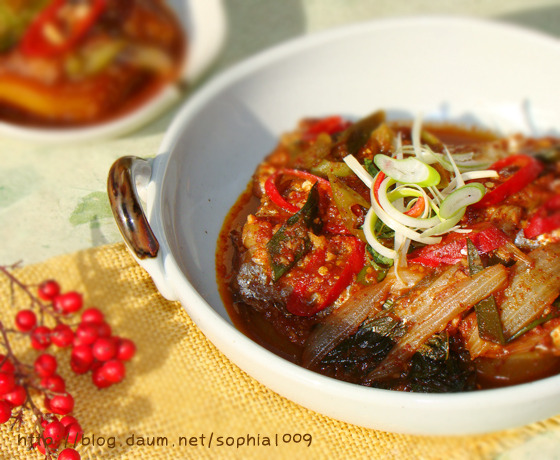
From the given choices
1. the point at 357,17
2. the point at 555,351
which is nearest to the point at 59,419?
the point at 555,351

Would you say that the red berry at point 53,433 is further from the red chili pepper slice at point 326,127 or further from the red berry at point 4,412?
the red chili pepper slice at point 326,127

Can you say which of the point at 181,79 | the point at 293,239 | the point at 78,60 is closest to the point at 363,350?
the point at 293,239

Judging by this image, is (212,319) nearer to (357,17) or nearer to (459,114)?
(459,114)

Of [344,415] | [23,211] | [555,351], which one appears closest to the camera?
[344,415]

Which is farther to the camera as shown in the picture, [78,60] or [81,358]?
[78,60]

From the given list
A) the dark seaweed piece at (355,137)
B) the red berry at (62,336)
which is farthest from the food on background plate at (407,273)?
the red berry at (62,336)

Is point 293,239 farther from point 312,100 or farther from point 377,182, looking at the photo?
point 312,100

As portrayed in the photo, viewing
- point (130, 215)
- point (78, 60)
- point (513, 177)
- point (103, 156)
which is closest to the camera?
point (130, 215)
